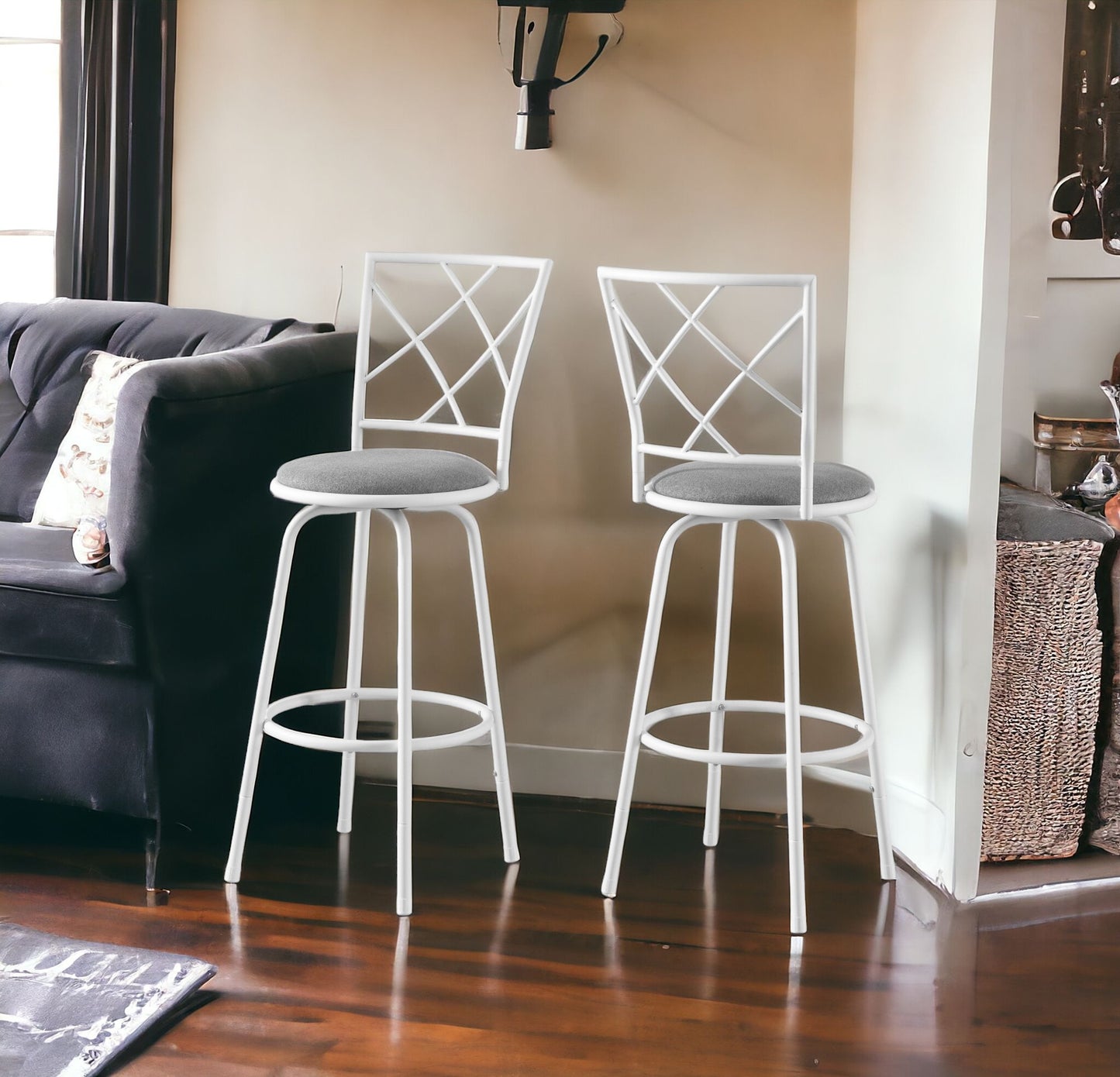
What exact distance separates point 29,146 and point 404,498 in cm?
179

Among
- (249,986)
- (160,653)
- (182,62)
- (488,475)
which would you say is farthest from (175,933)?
(182,62)

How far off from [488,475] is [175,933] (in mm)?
899

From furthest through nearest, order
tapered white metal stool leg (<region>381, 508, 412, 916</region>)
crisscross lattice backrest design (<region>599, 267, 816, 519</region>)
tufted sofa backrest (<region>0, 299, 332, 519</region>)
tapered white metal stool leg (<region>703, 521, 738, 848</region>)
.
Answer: tufted sofa backrest (<region>0, 299, 332, 519</region>)
tapered white metal stool leg (<region>703, 521, 738, 848</region>)
tapered white metal stool leg (<region>381, 508, 412, 916</region>)
crisscross lattice backrest design (<region>599, 267, 816, 519</region>)

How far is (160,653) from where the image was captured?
1978mm

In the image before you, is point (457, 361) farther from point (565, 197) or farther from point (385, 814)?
point (385, 814)

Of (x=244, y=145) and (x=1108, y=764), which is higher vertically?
(x=244, y=145)

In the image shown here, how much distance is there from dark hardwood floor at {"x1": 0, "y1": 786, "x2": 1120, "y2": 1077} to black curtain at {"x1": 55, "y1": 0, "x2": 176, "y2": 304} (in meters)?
1.26

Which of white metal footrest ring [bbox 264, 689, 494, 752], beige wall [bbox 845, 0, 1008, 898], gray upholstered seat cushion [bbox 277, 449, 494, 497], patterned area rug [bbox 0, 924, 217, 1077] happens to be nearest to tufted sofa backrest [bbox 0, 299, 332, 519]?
gray upholstered seat cushion [bbox 277, 449, 494, 497]

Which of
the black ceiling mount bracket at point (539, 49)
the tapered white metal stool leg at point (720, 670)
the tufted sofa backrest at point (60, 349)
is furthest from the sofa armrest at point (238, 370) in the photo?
the tapered white metal stool leg at point (720, 670)

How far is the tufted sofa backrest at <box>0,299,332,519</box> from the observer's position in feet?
8.23

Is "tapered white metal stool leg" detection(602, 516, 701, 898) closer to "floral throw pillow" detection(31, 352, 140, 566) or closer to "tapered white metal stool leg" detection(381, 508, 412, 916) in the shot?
"tapered white metal stool leg" detection(381, 508, 412, 916)

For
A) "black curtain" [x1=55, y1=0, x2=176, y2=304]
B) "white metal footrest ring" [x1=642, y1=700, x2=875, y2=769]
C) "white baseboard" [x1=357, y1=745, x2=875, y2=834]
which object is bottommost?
"white baseboard" [x1=357, y1=745, x2=875, y2=834]

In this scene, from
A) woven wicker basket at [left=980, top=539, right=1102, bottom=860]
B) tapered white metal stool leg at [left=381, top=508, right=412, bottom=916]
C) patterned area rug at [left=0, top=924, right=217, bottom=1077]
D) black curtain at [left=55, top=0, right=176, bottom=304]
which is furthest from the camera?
black curtain at [left=55, top=0, right=176, bottom=304]

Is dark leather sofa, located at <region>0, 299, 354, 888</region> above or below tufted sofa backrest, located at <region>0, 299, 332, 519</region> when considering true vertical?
below
